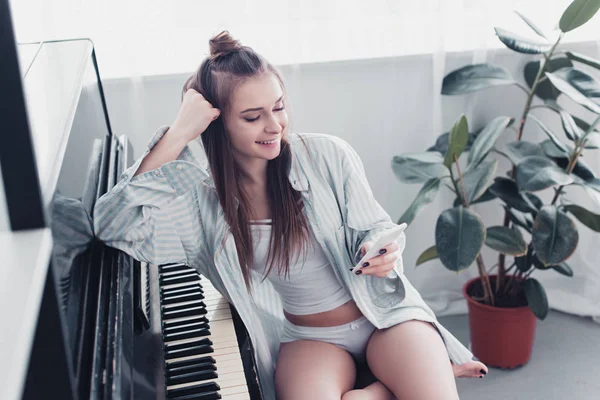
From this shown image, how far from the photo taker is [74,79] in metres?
1.18

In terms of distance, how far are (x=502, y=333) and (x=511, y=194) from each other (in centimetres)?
52

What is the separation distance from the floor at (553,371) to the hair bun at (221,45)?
152 cm

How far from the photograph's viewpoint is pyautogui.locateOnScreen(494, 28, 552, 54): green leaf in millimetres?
2127

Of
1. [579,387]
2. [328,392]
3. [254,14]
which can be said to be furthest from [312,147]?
[579,387]

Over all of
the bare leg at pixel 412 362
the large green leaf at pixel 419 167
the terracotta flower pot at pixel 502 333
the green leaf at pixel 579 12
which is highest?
the green leaf at pixel 579 12

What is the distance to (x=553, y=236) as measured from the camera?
83.0 inches

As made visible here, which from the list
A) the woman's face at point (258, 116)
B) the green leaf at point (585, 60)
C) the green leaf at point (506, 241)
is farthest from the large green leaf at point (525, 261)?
the woman's face at point (258, 116)

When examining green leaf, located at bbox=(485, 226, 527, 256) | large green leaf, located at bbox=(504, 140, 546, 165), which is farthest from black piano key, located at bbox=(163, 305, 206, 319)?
large green leaf, located at bbox=(504, 140, 546, 165)

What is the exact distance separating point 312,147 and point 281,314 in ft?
1.45

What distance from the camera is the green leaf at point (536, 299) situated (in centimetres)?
222

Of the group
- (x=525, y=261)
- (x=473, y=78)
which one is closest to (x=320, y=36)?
(x=473, y=78)

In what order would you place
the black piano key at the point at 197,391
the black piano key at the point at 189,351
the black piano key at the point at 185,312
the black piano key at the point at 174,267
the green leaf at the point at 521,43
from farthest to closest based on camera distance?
the green leaf at the point at 521,43 < the black piano key at the point at 174,267 < the black piano key at the point at 185,312 < the black piano key at the point at 189,351 < the black piano key at the point at 197,391

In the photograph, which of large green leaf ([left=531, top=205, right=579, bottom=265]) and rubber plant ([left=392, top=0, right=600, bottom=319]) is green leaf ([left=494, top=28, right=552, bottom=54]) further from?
large green leaf ([left=531, top=205, right=579, bottom=265])

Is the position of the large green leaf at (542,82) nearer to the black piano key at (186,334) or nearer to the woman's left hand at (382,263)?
the woman's left hand at (382,263)
